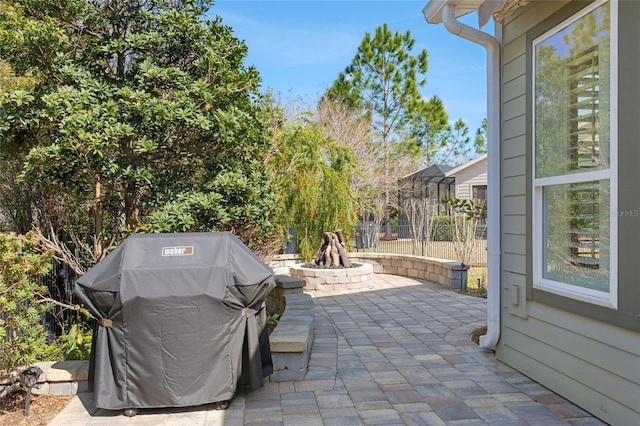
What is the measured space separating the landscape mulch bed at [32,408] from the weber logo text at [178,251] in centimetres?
137

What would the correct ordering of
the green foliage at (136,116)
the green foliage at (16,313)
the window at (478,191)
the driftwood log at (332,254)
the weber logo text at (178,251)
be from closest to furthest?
the green foliage at (16,313) → the weber logo text at (178,251) → the green foliage at (136,116) → the driftwood log at (332,254) → the window at (478,191)

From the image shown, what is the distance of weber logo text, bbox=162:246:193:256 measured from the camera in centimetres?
353

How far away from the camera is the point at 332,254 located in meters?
9.91

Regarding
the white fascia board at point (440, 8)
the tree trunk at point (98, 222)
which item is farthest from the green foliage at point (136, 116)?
the white fascia board at point (440, 8)

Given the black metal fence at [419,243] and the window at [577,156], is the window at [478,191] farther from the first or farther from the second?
the window at [577,156]

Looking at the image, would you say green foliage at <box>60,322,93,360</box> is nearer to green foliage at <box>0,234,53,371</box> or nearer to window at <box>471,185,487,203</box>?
green foliage at <box>0,234,53,371</box>

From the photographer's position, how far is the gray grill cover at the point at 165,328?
10.8 feet

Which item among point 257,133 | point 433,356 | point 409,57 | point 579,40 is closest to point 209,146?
point 257,133

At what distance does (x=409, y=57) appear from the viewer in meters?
21.2

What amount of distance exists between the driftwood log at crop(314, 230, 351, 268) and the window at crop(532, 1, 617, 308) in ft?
19.8

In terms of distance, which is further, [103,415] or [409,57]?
[409,57]

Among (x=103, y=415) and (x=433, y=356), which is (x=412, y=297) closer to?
(x=433, y=356)

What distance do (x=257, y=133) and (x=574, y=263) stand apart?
3.49 metres

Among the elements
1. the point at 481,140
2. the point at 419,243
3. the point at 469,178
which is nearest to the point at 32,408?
the point at 419,243
